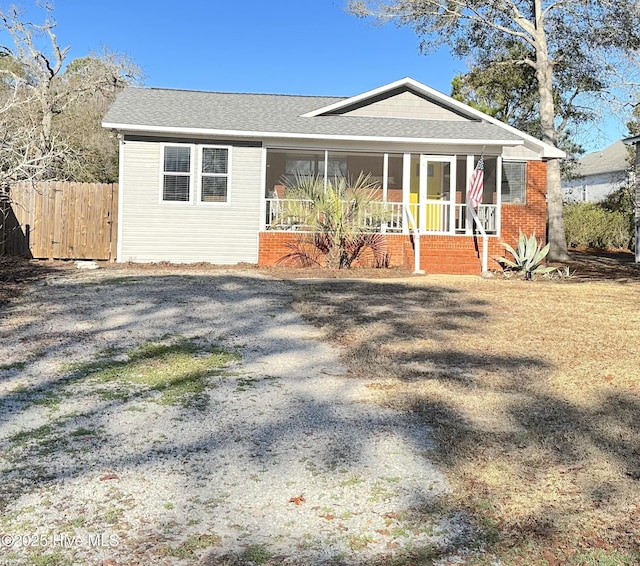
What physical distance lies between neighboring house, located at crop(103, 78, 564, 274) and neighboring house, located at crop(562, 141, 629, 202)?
24.2m

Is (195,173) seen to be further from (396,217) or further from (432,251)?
(432,251)

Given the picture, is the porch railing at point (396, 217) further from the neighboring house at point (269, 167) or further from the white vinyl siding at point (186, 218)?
the white vinyl siding at point (186, 218)

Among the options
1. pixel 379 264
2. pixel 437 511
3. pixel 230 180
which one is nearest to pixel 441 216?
pixel 379 264

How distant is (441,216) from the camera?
15891 millimetres

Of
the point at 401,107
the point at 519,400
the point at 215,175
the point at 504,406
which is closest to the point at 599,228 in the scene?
the point at 401,107

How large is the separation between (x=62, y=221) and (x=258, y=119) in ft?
16.4

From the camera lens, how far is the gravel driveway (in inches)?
115

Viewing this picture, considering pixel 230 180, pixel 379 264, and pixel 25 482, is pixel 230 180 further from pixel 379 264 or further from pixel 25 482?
pixel 25 482

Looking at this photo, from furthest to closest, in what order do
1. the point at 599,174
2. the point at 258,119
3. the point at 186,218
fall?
the point at 599,174 → the point at 258,119 → the point at 186,218

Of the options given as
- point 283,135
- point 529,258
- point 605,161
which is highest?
point 605,161

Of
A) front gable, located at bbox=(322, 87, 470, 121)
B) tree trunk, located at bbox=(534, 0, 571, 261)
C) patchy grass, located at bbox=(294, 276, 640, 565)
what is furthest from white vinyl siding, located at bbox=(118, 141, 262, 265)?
tree trunk, located at bbox=(534, 0, 571, 261)

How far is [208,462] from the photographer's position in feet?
12.6

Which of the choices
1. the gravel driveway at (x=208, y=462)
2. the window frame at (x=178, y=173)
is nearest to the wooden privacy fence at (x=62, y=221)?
the window frame at (x=178, y=173)

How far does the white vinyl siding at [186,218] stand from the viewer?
14.7m
